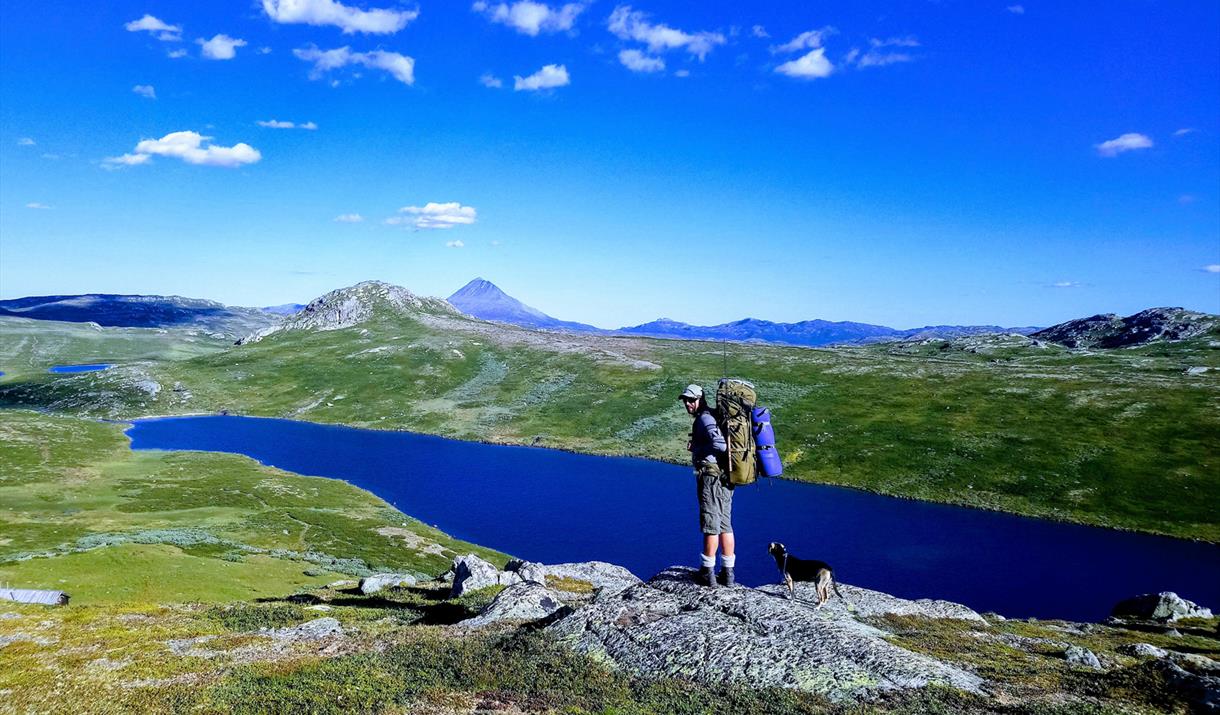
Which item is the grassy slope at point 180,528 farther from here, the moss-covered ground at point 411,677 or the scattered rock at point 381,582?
the moss-covered ground at point 411,677

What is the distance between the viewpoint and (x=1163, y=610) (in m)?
44.7

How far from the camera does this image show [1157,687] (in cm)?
1639

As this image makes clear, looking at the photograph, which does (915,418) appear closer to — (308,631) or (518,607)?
(518,607)

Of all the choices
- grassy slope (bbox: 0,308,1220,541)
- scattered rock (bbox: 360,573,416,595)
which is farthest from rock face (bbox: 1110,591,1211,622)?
scattered rock (bbox: 360,573,416,595)

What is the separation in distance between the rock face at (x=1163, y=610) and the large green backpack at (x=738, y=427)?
44.0m

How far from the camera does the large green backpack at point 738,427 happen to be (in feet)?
67.6

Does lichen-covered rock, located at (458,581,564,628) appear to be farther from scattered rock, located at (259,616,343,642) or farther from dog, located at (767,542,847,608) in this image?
dog, located at (767,542,847,608)

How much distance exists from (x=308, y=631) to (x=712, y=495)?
657 inches

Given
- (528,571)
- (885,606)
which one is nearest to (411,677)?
(528,571)

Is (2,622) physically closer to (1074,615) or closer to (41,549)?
(41,549)

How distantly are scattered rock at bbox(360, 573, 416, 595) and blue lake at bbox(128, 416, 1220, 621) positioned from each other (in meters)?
30.9

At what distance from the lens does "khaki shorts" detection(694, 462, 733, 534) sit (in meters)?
20.6

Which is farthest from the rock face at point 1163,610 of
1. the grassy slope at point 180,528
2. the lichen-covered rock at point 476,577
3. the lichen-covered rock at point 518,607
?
the grassy slope at point 180,528

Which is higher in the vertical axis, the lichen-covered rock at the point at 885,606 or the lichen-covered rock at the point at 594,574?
the lichen-covered rock at the point at 885,606
